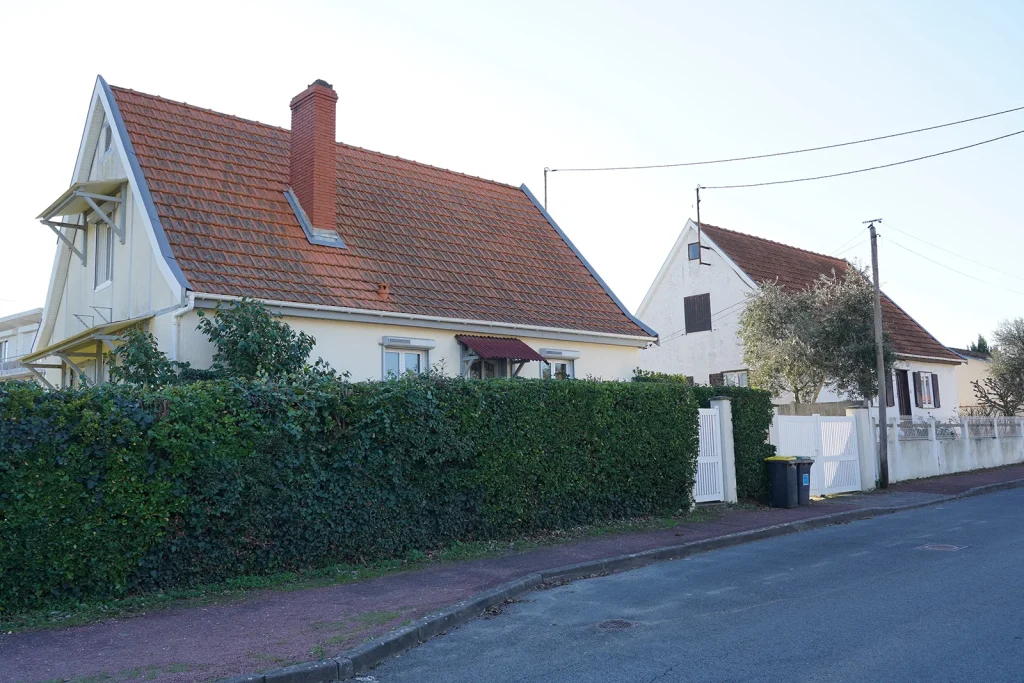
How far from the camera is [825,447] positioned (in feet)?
63.5

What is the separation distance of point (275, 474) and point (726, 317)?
75.9 feet

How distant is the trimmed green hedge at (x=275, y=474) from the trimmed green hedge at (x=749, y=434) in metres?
3.73

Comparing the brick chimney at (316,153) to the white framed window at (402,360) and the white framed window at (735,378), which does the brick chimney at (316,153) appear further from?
the white framed window at (735,378)

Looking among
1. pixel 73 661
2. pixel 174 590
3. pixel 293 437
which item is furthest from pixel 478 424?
pixel 73 661

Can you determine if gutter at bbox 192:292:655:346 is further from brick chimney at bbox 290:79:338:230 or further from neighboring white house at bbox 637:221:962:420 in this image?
neighboring white house at bbox 637:221:962:420

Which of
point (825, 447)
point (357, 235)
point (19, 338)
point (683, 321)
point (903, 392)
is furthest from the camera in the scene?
point (19, 338)

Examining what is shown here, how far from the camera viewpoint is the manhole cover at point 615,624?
26.2 feet

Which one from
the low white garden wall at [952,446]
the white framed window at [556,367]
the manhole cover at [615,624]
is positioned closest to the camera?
the manhole cover at [615,624]

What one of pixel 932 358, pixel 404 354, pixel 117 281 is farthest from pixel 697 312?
pixel 117 281

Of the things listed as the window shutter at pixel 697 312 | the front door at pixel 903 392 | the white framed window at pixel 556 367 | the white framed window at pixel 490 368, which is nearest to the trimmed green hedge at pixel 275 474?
the white framed window at pixel 490 368

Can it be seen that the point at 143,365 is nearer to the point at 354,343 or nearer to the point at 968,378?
the point at 354,343

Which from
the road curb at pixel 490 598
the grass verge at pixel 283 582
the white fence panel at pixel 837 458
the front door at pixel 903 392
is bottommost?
the road curb at pixel 490 598

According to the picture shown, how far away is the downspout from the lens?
1334cm

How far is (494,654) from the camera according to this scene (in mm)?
7230
